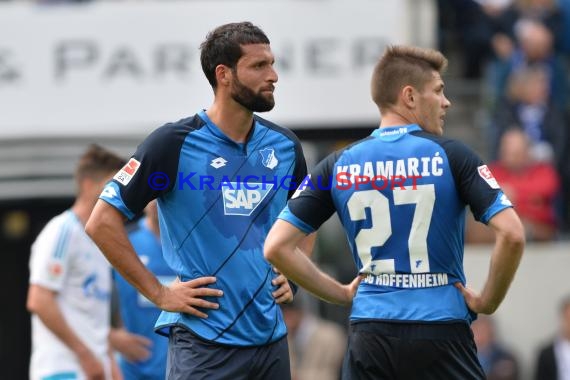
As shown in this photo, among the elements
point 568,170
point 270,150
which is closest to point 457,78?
point 568,170

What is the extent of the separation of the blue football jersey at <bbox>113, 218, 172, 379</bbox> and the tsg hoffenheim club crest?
81.0 inches

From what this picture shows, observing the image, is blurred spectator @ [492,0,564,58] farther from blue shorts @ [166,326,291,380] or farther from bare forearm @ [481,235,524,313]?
bare forearm @ [481,235,524,313]

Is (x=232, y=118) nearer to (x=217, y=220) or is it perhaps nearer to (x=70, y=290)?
(x=217, y=220)

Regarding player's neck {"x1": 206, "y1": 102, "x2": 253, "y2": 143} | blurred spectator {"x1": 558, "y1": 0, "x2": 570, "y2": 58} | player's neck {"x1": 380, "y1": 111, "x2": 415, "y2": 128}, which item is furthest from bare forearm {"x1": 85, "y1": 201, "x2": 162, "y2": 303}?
blurred spectator {"x1": 558, "y1": 0, "x2": 570, "y2": 58}

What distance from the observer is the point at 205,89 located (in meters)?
14.4

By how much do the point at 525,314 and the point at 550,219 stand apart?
1.03m

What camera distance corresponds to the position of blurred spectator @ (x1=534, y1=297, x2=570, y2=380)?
500 inches

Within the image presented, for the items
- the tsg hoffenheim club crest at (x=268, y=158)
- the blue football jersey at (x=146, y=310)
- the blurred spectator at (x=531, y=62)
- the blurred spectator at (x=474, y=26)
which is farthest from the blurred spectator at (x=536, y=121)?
the tsg hoffenheim club crest at (x=268, y=158)

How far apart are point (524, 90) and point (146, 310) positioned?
685 centimetres

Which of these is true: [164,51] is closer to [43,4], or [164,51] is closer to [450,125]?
[43,4]

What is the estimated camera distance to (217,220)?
6.62 metres

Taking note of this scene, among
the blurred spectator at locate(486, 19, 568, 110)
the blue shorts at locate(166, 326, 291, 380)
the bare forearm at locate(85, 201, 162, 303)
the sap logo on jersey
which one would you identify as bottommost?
the blurred spectator at locate(486, 19, 568, 110)

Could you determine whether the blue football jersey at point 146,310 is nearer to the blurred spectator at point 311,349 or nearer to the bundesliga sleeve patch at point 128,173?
the bundesliga sleeve patch at point 128,173

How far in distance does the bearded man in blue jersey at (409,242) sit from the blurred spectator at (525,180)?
7189 millimetres
